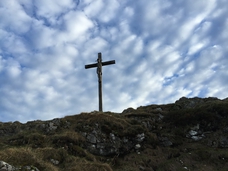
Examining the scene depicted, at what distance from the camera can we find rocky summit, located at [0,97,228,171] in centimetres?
1251

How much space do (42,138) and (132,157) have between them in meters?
6.01

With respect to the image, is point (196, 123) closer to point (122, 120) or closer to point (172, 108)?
point (172, 108)

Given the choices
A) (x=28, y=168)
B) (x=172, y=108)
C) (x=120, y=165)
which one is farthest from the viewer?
(x=172, y=108)

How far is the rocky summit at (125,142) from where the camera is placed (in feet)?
41.0

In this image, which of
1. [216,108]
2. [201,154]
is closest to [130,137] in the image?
[201,154]

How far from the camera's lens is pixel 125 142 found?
638 inches

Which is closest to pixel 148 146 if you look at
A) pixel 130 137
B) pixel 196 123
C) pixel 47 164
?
pixel 130 137

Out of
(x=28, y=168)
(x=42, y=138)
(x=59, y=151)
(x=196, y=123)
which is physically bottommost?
(x=28, y=168)

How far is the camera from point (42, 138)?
1483cm

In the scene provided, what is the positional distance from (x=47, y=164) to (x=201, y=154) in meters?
9.61

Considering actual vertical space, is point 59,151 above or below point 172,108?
below

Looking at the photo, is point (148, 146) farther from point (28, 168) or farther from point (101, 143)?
point (28, 168)

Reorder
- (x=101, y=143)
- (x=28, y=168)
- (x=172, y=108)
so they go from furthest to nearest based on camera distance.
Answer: (x=172, y=108)
(x=101, y=143)
(x=28, y=168)

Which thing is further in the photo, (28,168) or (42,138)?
(42,138)
